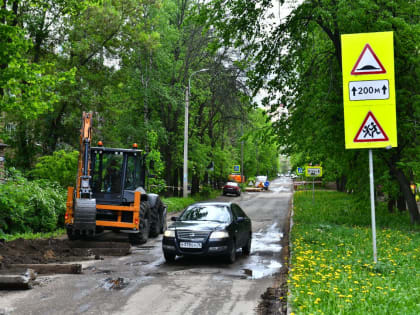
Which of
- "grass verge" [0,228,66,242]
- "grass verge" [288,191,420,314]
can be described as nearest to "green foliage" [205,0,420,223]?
"grass verge" [288,191,420,314]

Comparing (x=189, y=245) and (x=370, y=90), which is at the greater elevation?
(x=370, y=90)

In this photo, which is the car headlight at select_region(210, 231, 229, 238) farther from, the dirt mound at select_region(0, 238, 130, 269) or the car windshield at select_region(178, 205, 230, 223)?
the dirt mound at select_region(0, 238, 130, 269)

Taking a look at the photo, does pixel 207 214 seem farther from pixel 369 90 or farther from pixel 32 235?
pixel 32 235

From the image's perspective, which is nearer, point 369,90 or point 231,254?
point 369,90

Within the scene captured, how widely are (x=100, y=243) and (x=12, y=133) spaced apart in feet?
50.7

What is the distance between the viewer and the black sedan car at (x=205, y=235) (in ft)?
34.2

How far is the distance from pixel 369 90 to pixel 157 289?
5.36 m

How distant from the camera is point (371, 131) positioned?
841cm

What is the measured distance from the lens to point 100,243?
1310 centimetres

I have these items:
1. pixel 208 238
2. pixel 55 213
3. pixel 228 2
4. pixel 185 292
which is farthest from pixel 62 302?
pixel 228 2

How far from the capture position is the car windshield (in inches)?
455

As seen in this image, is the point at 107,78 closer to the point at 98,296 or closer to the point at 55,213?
the point at 55,213

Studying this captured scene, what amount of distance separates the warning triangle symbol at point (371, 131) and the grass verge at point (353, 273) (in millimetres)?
2400

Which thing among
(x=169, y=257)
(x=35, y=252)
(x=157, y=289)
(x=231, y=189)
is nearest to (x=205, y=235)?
(x=169, y=257)
